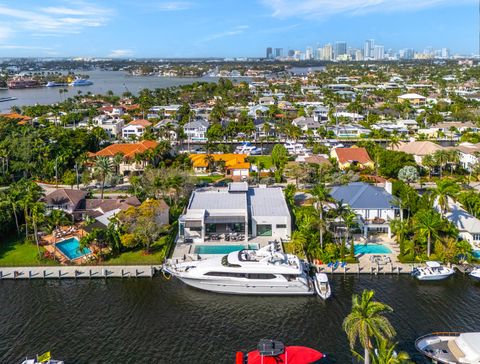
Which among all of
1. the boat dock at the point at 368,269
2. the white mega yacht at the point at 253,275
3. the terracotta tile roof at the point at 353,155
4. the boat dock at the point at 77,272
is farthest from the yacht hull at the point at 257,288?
the terracotta tile roof at the point at 353,155

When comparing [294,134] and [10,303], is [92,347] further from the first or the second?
[294,134]

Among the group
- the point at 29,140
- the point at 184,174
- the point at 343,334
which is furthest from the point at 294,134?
the point at 343,334

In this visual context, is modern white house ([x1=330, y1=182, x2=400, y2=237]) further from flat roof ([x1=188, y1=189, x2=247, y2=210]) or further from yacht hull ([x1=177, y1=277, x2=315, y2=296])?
yacht hull ([x1=177, y1=277, x2=315, y2=296])

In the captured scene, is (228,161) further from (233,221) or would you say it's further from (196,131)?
(196,131)

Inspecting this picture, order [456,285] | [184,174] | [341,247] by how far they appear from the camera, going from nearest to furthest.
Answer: [456,285], [341,247], [184,174]

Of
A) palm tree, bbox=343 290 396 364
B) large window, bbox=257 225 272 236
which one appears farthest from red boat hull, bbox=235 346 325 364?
large window, bbox=257 225 272 236

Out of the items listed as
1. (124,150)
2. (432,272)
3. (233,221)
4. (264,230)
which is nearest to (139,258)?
(233,221)
